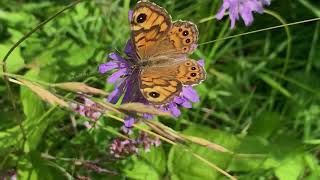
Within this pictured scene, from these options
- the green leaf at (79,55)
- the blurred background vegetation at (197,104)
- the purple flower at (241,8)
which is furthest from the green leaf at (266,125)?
the green leaf at (79,55)

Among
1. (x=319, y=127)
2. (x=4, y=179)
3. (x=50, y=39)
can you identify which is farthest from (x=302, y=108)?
(x=4, y=179)

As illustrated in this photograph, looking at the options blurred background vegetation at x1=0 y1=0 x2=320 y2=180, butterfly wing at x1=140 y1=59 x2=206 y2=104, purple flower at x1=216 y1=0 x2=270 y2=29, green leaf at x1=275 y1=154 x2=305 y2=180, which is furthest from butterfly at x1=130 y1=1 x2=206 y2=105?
green leaf at x1=275 y1=154 x2=305 y2=180

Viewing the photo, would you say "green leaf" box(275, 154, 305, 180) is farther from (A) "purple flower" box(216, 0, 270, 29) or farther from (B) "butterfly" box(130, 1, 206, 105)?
(B) "butterfly" box(130, 1, 206, 105)

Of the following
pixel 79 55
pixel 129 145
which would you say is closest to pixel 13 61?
pixel 79 55

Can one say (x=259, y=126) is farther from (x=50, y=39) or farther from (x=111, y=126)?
(x=50, y=39)

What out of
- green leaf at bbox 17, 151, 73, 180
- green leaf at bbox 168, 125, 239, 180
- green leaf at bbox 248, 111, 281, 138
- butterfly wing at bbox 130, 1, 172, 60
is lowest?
green leaf at bbox 17, 151, 73, 180

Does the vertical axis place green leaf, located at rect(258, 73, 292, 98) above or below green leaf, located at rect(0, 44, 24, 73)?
above

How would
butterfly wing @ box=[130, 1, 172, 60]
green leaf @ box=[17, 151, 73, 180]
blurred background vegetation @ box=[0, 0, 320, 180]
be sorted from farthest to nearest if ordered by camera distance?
1. blurred background vegetation @ box=[0, 0, 320, 180]
2. green leaf @ box=[17, 151, 73, 180]
3. butterfly wing @ box=[130, 1, 172, 60]

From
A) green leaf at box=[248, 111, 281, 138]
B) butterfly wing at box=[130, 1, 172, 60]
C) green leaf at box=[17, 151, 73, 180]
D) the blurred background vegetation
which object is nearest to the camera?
butterfly wing at box=[130, 1, 172, 60]
